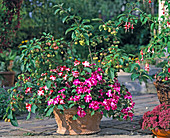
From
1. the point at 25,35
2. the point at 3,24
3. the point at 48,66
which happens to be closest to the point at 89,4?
the point at 25,35

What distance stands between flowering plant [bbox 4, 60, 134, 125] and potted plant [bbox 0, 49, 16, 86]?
4607 mm

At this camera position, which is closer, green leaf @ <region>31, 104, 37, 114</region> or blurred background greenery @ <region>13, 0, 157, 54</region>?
green leaf @ <region>31, 104, 37, 114</region>

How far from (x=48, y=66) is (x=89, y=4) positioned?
368 inches

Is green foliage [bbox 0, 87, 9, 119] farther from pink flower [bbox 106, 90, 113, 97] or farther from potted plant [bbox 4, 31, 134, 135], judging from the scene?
pink flower [bbox 106, 90, 113, 97]

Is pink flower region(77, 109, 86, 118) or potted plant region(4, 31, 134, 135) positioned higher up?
potted plant region(4, 31, 134, 135)

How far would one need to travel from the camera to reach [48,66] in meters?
4.06

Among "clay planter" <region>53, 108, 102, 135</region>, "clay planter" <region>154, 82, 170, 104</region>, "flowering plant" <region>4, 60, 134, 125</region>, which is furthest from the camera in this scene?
"clay planter" <region>154, 82, 170, 104</region>

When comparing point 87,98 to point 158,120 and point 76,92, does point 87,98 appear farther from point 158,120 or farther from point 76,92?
point 158,120

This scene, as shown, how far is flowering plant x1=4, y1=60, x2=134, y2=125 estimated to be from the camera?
141 inches

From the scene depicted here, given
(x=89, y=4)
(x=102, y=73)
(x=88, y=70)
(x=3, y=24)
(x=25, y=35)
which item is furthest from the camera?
(x=89, y=4)

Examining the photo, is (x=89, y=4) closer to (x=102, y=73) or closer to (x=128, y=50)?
(x=128, y=50)

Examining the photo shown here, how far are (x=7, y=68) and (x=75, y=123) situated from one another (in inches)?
214

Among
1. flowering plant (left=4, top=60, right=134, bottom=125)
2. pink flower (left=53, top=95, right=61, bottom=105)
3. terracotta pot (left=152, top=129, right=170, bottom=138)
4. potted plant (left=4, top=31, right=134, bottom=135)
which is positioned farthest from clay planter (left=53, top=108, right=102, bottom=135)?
terracotta pot (left=152, top=129, right=170, bottom=138)

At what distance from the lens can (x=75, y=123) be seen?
3.76m
